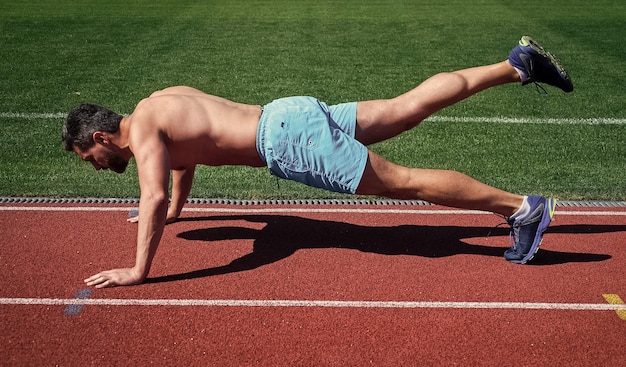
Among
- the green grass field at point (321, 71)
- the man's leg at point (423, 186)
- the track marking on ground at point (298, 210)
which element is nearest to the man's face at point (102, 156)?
the track marking on ground at point (298, 210)

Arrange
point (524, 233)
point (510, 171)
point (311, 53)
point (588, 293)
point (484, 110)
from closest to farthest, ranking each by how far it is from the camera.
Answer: point (588, 293), point (524, 233), point (510, 171), point (484, 110), point (311, 53)

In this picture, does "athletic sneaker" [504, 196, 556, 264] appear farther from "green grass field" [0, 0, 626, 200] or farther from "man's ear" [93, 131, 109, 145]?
"man's ear" [93, 131, 109, 145]

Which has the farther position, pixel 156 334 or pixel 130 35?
pixel 130 35

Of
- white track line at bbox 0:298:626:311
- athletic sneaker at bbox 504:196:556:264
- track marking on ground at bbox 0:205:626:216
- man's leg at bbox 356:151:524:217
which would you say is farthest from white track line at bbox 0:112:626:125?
white track line at bbox 0:298:626:311

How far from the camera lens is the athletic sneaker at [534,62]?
5992mm

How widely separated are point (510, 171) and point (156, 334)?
4.11m

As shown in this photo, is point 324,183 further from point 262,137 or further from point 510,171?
point 510,171

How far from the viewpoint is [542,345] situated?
475 cm

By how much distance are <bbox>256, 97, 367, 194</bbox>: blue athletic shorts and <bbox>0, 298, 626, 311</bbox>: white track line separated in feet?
2.65

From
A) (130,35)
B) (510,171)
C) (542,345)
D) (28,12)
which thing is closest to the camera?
(542,345)

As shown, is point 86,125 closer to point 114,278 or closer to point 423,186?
point 114,278

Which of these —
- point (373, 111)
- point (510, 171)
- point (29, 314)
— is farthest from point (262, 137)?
point (510, 171)

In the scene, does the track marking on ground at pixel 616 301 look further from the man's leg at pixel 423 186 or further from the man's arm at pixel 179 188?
the man's arm at pixel 179 188

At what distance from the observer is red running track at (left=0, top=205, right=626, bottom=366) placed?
15.3ft
